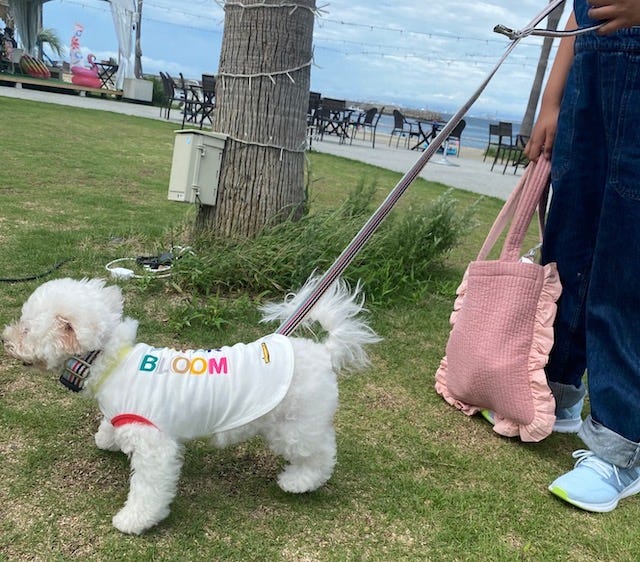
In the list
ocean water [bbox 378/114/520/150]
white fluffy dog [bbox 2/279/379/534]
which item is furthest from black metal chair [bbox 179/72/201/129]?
white fluffy dog [bbox 2/279/379/534]

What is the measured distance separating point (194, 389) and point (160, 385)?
11 centimetres

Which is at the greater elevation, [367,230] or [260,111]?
[260,111]

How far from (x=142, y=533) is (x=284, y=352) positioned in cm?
77

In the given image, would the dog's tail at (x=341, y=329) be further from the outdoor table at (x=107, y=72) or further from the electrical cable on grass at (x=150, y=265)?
the outdoor table at (x=107, y=72)

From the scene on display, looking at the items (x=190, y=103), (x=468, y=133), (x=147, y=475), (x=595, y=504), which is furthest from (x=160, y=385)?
(x=468, y=133)

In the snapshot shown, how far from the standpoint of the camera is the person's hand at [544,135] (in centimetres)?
257

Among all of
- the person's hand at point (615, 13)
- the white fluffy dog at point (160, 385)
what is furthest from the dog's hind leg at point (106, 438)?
the person's hand at point (615, 13)

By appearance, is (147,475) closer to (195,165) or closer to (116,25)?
(195,165)

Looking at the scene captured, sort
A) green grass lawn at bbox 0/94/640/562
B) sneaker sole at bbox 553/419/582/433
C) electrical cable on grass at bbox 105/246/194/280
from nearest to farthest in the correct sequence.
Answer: green grass lawn at bbox 0/94/640/562
sneaker sole at bbox 553/419/582/433
electrical cable on grass at bbox 105/246/194/280

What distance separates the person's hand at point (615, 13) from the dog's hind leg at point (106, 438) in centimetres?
235

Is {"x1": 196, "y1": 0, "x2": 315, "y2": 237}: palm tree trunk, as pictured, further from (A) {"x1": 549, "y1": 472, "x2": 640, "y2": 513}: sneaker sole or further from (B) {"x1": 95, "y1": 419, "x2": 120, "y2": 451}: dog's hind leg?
(A) {"x1": 549, "y1": 472, "x2": 640, "y2": 513}: sneaker sole

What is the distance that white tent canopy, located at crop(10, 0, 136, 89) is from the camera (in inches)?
821

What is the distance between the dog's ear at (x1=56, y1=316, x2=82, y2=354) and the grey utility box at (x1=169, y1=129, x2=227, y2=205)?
6.80 feet

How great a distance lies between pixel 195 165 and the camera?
12.4 ft
